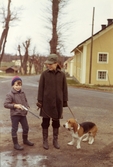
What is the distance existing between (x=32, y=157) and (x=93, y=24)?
2642cm

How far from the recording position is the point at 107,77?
30.3 metres

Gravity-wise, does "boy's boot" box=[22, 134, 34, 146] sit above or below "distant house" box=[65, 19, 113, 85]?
below

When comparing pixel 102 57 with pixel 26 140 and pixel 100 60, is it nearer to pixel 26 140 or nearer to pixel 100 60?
pixel 100 60

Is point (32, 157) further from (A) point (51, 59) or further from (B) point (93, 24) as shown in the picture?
(B) point (93, 24)

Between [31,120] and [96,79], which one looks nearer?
[31,120]

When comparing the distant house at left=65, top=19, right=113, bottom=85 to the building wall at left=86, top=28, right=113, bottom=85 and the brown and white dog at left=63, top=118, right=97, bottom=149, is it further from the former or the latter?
the brown and white dog at left=63, top=118, right=97, bottom=149

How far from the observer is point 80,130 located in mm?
5754

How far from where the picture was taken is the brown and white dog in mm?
5633

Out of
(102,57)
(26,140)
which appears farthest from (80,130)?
(102,57)

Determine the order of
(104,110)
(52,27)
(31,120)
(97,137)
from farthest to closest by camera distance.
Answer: (52,27)
(104,110)
(31,120)
(97,137)

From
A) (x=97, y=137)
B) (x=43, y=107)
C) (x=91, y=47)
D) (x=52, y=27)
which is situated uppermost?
(x=52, y=27)

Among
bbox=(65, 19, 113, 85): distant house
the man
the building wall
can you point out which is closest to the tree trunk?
bbox=(65, 19, 113, 85): distant house

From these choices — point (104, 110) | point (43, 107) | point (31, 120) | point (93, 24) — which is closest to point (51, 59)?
point (43, 107)

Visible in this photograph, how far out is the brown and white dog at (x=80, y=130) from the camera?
18.5 ft
